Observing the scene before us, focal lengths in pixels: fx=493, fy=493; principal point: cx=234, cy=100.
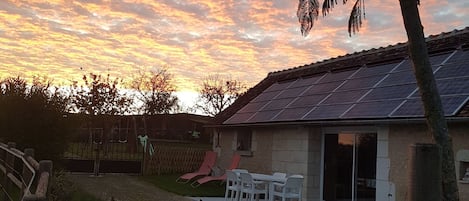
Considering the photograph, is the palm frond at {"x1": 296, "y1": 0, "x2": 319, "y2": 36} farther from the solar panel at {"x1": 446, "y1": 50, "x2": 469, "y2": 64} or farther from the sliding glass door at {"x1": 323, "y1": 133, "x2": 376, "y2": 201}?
the solar panel at {"x1": 446, "y1": 50, "x2": 469, "y2": 64}

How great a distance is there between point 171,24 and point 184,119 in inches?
1177

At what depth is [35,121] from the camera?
14695mm

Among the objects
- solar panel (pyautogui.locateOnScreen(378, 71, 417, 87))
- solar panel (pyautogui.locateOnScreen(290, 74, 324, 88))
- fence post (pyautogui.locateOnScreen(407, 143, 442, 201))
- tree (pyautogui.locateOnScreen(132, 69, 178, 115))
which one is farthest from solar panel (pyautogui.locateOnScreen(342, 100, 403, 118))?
Result: tree (pyautogui.locateOnScreen(132, 69, 178, 115))

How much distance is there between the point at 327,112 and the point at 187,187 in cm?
649

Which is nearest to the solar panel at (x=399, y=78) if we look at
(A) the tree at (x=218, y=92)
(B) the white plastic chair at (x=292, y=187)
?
(B) the white plastic chair at (x=292, y=187)

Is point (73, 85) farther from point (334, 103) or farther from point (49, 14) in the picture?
point (334, 103)

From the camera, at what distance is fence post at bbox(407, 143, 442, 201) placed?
8.15 feet

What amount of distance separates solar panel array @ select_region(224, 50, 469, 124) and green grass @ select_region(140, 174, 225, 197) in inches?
97.6

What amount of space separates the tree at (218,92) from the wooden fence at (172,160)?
2701 centimetres

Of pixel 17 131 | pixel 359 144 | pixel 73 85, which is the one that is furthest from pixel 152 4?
pixel 73 85

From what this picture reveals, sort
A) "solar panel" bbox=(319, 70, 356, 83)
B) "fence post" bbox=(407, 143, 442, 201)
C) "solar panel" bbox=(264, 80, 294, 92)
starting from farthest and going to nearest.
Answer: "solar panel" bbox=(264, 80, 294, 92) → "solar panel" bbox=(319, 70, 356, 83) → "fence post" bbox=(407, 143, 442, 201)

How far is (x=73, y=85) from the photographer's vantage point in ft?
105

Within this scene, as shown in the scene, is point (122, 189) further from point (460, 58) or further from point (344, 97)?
point (460, 58)

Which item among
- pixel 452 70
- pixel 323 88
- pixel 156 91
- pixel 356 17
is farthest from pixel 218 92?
pixel 356 17
